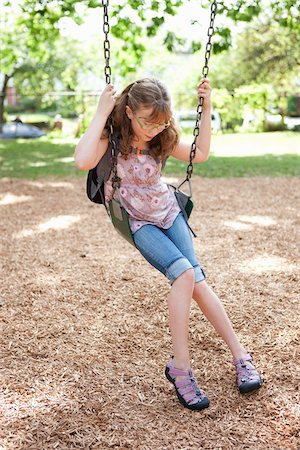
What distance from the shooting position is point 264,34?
20531mm

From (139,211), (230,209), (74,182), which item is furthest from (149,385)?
(74,182)

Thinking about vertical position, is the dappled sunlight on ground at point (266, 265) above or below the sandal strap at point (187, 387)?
below

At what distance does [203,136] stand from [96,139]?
1.78 ft

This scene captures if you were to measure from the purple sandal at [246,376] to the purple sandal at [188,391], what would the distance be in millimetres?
174

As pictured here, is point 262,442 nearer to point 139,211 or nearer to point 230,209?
point 139,211

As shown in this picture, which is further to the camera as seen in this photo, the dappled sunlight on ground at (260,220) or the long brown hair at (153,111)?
the dappled sunlight on ground at (260,220)

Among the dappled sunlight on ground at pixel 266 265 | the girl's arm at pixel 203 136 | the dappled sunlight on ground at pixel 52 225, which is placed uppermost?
the girl's arm at pixel 203 136

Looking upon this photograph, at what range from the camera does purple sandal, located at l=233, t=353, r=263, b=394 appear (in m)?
2.26

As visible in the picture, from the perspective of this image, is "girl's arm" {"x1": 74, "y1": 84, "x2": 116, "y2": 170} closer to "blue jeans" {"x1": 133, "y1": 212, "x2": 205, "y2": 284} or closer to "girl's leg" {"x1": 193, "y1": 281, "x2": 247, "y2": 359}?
"blue jeans" {"x1": 133, "y1": 212, "x2": 205, "y2": 284}

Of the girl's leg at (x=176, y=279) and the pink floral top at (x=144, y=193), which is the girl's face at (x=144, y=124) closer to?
the pink floral top at (x=144, y=193)

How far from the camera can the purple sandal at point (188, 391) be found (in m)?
2.17

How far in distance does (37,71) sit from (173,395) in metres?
21.0

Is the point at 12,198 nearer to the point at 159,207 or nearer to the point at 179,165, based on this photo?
the point at 179,165

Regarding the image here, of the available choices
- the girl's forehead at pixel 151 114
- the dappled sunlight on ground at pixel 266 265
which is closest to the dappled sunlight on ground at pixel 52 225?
the dappled sunlight on ground at pixel 266 265
